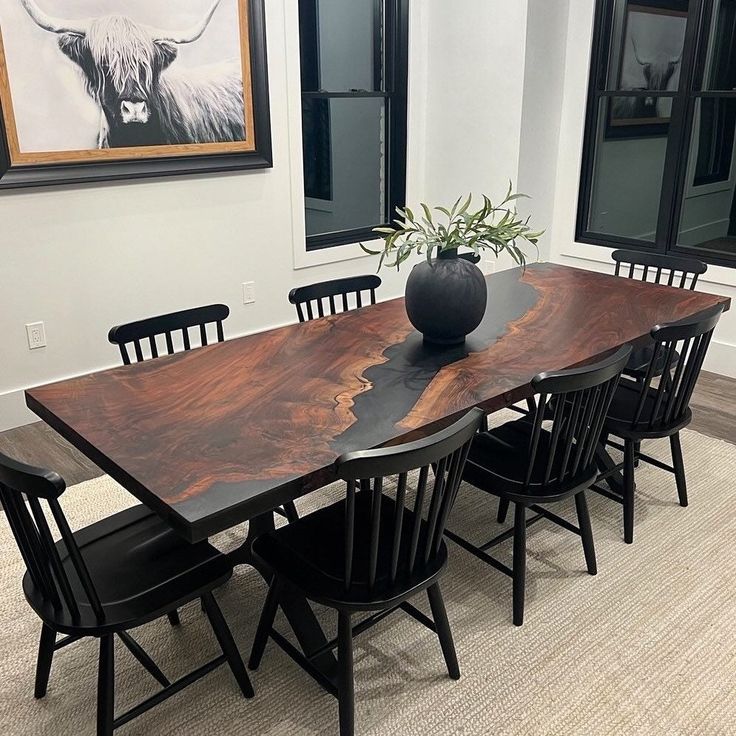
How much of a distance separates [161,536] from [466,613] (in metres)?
0.97

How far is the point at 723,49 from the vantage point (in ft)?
13.1

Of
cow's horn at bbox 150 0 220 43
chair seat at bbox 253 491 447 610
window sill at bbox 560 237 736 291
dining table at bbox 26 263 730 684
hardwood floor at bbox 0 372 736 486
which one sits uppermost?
cow's horn at bbox 150 0 220 43

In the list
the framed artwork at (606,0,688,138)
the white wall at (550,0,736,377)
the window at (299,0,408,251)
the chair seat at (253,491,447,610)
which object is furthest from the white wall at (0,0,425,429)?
the chair seat at (253,491,447,610)

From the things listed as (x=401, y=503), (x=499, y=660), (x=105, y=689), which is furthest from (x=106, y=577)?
(x=499, y=660)

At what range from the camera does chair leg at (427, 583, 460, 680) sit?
193 cm

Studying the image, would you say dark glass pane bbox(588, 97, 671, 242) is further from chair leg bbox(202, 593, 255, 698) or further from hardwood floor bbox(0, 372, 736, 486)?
chair leg bbox(202, 593, 255, 698)

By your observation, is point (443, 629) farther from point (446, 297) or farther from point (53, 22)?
point (53, 22)

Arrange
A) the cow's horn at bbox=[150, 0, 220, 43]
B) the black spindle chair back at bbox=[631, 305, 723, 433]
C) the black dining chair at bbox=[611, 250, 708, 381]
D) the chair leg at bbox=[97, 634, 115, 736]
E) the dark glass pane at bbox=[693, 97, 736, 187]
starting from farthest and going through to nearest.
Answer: the dark glass pane at bbox=[693, 97, 736, 187] < the cow's horn at bbox=[150, 0, 220, 43] < the black dining chair at bbox=[611, 250, 708, 381] < the black spindle chair back at bbox=[631, 305, 723, 433] < the chair leg at bbox=[97, 634, 115, 736]

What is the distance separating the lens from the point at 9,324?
3.43 m

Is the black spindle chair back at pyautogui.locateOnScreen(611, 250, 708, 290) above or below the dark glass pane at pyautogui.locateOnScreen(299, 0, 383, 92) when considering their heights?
below

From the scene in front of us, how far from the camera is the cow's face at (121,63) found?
10.9 ft

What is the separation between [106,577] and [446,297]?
1.26 meters

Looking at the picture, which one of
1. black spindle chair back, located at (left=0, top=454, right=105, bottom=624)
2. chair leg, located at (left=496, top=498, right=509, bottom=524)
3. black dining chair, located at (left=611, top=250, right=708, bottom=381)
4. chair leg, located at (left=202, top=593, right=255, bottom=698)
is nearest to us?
black spindle chair back, located at (left=0, top=454, right=105, bottom=624)

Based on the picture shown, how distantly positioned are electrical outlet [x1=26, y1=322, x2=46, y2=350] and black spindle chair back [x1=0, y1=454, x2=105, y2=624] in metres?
2.10
